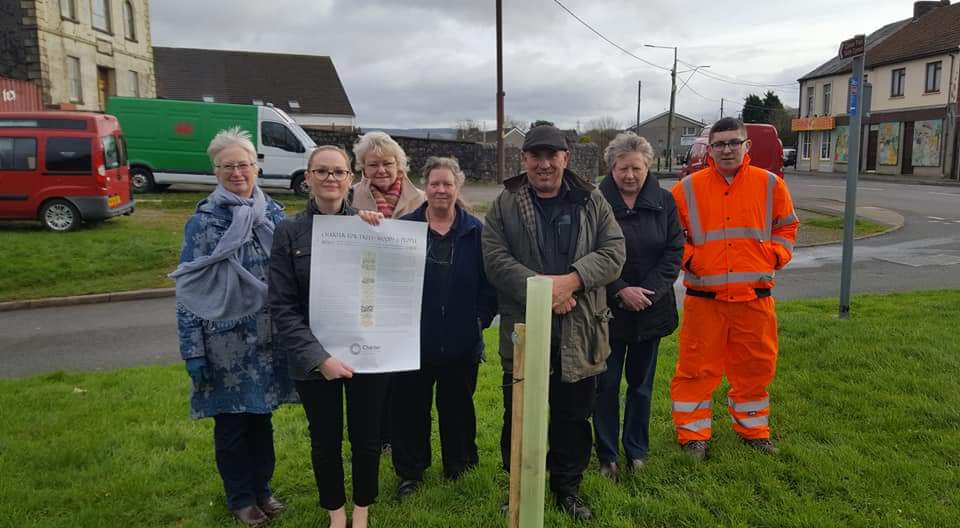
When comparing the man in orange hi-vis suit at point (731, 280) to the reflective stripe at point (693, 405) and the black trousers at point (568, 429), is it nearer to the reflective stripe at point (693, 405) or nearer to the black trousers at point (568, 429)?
the reflective stripe at point (693, 405)

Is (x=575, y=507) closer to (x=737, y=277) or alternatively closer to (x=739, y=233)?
(x=737, y=277)

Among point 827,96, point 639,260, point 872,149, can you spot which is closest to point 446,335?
point 639,260

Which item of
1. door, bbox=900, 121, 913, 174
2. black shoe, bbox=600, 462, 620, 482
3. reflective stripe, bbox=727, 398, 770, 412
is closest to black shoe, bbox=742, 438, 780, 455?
reflective stripe, bbox=727, 398, 770, 412

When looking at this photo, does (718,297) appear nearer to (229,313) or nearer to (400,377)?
(400,377)

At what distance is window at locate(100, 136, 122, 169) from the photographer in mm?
13961

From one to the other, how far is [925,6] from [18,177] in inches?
1948

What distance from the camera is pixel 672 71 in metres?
41.7

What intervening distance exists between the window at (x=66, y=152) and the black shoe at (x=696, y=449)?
13.8 metres

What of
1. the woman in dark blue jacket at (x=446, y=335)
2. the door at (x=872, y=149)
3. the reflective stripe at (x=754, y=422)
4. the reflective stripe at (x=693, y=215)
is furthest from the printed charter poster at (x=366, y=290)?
the door at (x=872, y=149)

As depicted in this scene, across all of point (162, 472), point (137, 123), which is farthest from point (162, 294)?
point (137, 123)

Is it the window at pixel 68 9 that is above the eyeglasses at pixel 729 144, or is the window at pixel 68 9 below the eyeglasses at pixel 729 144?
above

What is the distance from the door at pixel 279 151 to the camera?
2006 centimetres

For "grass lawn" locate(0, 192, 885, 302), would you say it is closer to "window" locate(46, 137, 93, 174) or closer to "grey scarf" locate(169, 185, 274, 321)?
"window" locate(46, 137, 93, 174)

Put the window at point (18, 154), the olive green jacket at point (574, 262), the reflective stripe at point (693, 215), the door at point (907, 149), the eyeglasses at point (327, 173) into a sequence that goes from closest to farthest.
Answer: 1. the eyeglasses at point (327, 173)
2. the olive green jacket at point (574, 262)
3. the reflective stripe at point (693, 215)
4. the window at point (18, 154)
5. the door at point (907, 149)
